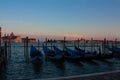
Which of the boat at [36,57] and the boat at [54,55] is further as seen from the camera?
the boat at [54,55]

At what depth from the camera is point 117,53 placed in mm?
50531

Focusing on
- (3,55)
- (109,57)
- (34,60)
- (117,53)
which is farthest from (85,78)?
(117,53)

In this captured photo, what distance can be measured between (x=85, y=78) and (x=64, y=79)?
0.76 metres

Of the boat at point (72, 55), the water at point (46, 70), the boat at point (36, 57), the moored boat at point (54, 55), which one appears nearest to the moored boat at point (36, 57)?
the boat at point (36, 57)

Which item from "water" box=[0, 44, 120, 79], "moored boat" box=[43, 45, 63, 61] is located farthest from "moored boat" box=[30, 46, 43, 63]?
"moored boat" box=[43, 45, 63, 61]

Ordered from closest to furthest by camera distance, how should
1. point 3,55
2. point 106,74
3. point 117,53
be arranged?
point 106,74, point 3,55, point 117,53

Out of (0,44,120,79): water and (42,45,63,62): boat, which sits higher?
(42,45,63,62): boat

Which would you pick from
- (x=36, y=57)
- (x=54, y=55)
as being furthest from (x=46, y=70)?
(x=54, y=55)

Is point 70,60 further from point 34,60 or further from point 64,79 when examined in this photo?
point 64,79

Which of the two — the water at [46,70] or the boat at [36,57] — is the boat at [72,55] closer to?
the water at [46,70]

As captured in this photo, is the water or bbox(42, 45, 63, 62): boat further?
bbox(42, 45, 63, 62): boat

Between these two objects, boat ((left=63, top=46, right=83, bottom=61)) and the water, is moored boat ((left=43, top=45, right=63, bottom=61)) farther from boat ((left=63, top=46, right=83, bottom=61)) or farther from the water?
boat ((left=63, top=46, right=83, bottom=61))

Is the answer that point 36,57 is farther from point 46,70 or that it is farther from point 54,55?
point 46,70

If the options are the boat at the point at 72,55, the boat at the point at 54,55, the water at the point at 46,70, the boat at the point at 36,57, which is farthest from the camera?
the boat at the point at 72,55
